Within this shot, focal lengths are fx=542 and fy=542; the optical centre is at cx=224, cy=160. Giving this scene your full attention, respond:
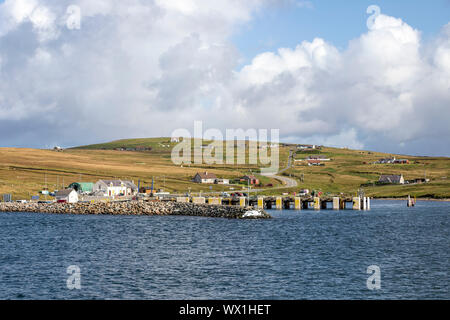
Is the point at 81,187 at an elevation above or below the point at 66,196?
above

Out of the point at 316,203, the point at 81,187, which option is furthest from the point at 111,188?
the point at 316,203

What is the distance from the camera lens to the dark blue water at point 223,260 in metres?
43.3

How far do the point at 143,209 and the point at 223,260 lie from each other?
2901 inches

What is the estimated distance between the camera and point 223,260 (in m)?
57.6

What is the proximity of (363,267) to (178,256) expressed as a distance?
66.2ft

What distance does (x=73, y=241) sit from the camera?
74.7 m

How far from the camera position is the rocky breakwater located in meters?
118

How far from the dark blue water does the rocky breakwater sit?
62.1 ft

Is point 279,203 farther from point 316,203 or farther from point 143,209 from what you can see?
point 143,209
